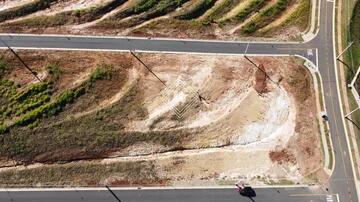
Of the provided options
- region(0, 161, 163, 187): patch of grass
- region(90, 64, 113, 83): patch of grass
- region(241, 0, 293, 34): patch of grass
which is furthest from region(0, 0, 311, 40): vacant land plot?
region(0, 161, 163, 187): patch of grass

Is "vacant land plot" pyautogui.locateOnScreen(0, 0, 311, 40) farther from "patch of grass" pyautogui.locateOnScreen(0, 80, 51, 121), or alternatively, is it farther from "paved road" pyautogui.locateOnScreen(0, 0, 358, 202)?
"patch of grass" pyautogui.locateOnScreen(0, 80, 51, 121)

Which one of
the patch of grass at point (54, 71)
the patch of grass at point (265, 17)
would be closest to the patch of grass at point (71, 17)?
the patch of grass at point (54, 71)

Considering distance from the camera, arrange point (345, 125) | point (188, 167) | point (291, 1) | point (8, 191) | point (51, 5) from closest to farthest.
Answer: point (8, 191) → point (188, 167) → point (345, 125) → point (51, 5) → point (291, 1)

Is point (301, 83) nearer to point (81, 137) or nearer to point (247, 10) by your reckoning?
point (247, 10)

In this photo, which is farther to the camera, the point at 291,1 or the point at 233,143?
the point at 291,1

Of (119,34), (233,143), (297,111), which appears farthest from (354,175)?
(119,34)

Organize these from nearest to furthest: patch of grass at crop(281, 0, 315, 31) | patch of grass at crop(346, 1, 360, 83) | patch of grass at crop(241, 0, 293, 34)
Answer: patch of grass at crop(346, 1, 360, 83) → patch of grass at crop(241, 0, 293, 34) → patch of grass at crop(281, 0, 315, 31)

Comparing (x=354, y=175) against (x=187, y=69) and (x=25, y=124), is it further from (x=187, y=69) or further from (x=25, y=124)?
(x=25, y=124)
